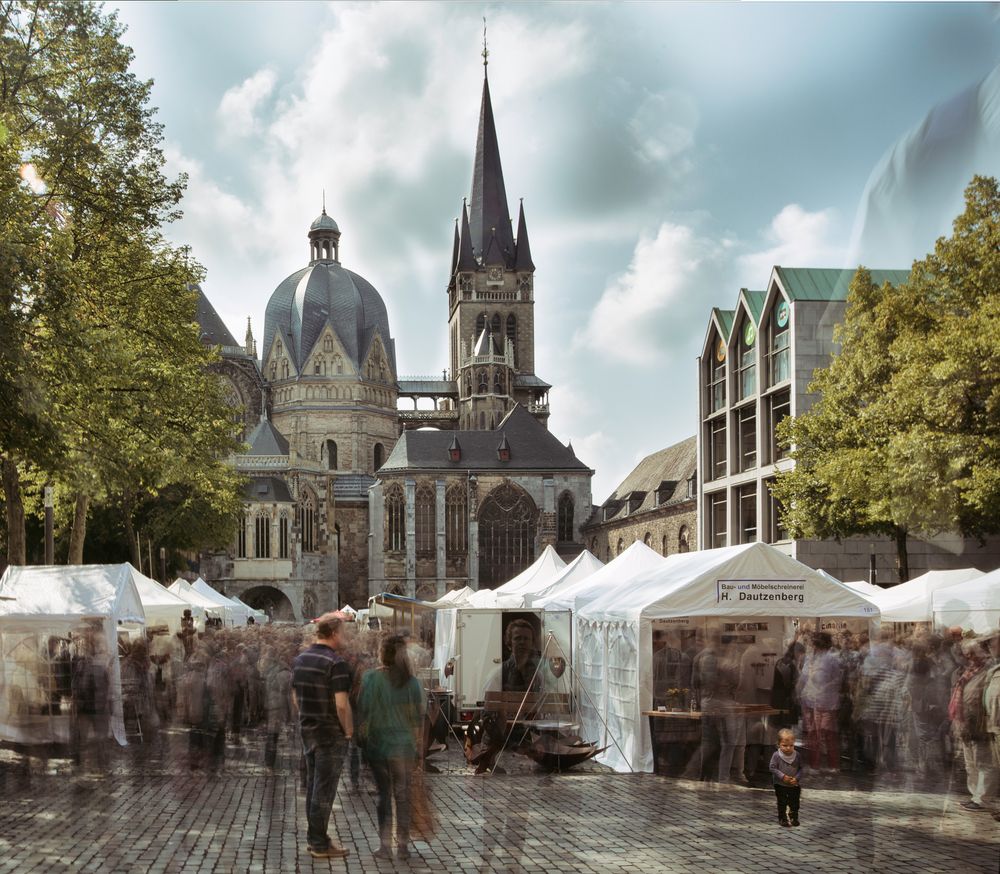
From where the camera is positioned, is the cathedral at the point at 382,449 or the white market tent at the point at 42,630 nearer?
the white market tent at the point at 42,630

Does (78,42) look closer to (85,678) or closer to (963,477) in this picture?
(85,678)

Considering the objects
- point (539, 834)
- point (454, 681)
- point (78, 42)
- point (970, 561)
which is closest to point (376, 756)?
point (539, 834)

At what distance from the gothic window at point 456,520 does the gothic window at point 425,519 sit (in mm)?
1003

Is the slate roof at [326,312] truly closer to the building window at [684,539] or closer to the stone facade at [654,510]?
the stone facade at [654,510]

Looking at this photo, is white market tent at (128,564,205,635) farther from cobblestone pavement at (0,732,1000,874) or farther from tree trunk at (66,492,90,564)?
cobblestone pavement at (0,732,1000,874)

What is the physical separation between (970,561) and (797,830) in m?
26.2

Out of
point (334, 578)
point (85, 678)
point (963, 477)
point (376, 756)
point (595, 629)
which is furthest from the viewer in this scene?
point (334, 578)

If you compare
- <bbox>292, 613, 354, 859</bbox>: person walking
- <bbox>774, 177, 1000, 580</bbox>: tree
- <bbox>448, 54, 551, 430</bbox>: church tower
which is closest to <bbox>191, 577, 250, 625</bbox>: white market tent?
<bbox>774, 177, 1000, 580</bbox>: tree

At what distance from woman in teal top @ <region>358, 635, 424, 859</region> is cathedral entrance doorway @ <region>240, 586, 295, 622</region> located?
222ft

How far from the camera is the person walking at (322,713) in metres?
8.63

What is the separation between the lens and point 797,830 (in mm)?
10188

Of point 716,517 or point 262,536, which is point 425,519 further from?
point 716,517

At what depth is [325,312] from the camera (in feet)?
312

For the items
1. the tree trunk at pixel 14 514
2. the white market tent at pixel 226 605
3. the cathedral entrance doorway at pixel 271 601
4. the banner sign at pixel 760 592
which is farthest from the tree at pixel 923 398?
the cathedral entrance doorway at pixel 271 601
